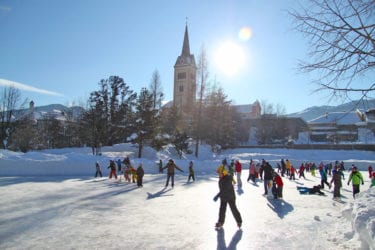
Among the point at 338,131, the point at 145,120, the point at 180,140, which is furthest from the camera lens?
the point at 338,131

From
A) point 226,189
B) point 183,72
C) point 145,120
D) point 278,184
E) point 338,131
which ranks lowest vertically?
point 278,184

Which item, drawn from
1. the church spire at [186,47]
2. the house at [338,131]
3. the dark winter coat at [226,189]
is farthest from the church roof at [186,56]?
the dark winter coat at [226,189]

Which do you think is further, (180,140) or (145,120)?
(180,140)

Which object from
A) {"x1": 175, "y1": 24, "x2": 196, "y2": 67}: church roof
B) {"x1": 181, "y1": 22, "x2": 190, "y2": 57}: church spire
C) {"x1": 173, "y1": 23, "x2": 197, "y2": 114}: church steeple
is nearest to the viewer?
{"x1": 181, "y1": 22, "x2": 190, "y2": 57}: church spire

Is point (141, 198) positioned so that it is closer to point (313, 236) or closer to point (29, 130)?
point (313, 236)

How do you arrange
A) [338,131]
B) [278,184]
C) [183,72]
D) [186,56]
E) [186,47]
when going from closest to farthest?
1. [278,184]
2. [338,131]
3. [186,47]
4. [186,56]
5. [183,72]

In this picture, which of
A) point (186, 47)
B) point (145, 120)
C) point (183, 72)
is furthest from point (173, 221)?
point (183, 72)

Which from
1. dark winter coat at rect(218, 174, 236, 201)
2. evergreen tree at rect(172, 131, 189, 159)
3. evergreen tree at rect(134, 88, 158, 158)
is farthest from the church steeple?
dark winter coat at rect(218, 174, 236, 201)

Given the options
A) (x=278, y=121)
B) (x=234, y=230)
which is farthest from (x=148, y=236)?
(x=278, y=121)

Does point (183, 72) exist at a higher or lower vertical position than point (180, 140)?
higher

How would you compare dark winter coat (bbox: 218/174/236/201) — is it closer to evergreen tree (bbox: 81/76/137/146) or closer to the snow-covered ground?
the snow-covered ground

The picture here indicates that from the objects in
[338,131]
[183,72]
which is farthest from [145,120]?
[183,72]

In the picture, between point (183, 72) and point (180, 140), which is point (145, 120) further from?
point (183, 72)

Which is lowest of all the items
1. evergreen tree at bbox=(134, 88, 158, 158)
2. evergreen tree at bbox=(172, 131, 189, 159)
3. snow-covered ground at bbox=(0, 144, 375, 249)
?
snow-covered ground at bbox=(0, 144, 375, 249)
